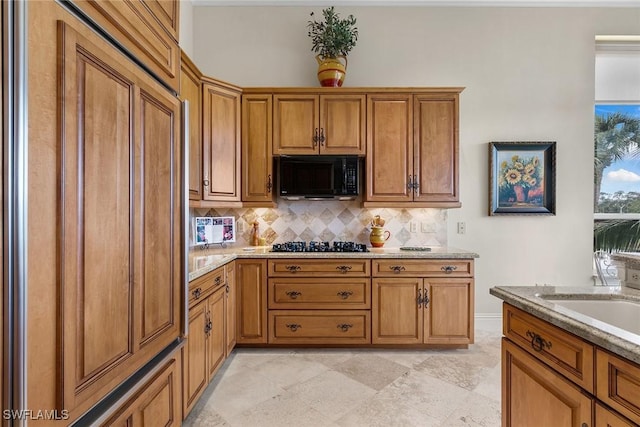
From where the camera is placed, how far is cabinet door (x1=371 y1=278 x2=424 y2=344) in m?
2.66

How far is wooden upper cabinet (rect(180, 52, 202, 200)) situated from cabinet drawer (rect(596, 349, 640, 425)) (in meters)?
2.41

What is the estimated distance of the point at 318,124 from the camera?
290 centimetres

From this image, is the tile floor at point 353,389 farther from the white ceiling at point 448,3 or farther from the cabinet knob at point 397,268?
the white ceiling at point 448,3

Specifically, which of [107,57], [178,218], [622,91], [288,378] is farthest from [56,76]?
[622,91]

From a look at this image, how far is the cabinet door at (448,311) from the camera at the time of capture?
2.66 m

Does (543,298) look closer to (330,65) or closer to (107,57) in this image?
(107,57)

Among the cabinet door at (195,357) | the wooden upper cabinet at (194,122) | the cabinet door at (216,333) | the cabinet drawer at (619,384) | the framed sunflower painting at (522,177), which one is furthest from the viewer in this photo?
the framed sunflower painting at (522,177)

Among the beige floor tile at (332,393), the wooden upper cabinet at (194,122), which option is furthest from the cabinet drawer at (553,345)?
the wooden upper cabinet at (194,122)

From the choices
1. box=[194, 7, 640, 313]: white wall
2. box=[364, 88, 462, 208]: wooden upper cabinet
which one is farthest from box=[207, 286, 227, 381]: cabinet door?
box=[194, 7, 640, 313]: white wall

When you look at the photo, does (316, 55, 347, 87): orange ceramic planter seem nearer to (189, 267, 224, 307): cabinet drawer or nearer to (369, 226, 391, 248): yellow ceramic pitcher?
(369, 226, 391, 248): yellow ceramic pitcher

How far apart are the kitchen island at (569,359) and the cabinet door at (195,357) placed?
1.59m

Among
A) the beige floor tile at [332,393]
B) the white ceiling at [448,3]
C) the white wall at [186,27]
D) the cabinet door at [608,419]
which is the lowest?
the beige floor tile at [332,393]

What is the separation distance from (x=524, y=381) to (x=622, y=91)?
3.88 meters

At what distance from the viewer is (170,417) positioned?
127 centimetres
